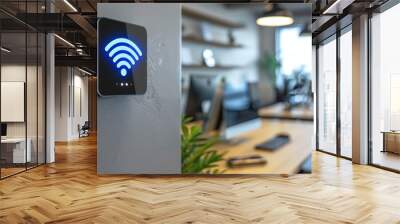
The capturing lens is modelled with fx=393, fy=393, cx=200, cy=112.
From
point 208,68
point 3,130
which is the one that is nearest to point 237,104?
point 208,68

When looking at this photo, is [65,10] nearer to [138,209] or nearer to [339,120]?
[138,209]

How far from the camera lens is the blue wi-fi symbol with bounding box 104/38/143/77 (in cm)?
557

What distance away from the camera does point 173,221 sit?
3498 millimetres

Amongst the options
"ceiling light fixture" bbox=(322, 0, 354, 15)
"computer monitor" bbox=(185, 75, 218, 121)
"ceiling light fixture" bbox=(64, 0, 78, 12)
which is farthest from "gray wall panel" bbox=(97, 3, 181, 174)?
"ceiling light fixture" bbox=(322, 0, 354, 15)

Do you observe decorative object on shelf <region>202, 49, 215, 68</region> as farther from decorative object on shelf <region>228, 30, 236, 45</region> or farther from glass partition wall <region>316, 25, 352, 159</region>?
glass partition wall <region>316, 25, 352, 159</region>

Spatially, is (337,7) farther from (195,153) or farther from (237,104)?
(195,153)

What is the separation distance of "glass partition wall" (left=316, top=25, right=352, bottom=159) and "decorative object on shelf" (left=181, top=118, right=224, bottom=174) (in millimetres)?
3771

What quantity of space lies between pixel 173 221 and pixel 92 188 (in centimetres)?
192

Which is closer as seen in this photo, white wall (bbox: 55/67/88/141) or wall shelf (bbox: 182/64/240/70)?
wall shelf (bbox: 182/64/240/70)

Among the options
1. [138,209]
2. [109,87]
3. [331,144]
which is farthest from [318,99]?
[138,209]

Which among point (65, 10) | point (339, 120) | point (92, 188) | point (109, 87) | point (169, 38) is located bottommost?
point (92, 188)

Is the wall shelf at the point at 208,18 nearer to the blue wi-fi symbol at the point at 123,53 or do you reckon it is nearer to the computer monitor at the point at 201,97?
the computer monitor at the point at 201,97

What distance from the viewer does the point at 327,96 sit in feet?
32.1

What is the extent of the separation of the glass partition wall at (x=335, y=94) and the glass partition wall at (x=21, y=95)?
606 cm
